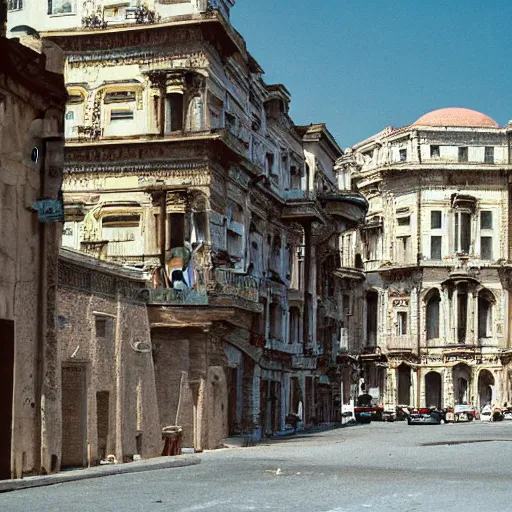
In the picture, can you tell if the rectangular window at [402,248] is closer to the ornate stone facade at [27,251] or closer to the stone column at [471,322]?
the stone column at [471,322]

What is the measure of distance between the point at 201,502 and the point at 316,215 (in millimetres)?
35631

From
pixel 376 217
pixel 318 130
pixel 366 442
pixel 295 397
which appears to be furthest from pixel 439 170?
pixel 366 442

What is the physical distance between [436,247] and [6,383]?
205 feet

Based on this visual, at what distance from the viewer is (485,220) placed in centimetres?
8100

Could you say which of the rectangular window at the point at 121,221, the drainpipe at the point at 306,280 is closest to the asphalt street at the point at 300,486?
the rectangular window at the point at 121,221

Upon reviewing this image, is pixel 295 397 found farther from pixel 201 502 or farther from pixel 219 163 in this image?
pixel 201 502

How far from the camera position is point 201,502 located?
15.6 m

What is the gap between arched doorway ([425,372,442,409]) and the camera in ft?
263

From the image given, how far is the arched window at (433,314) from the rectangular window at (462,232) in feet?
11.2

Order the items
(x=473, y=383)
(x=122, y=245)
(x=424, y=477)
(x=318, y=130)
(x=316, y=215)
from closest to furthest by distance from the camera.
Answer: (x=424, y=477) → (x=122, y=245) → (x=316, y=215) → (x=318, y=130) → (x=473, y=383)

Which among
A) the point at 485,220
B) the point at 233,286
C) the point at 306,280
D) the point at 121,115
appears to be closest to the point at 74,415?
the point at 233,286

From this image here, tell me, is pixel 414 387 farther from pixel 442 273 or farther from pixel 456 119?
pixel 456 119

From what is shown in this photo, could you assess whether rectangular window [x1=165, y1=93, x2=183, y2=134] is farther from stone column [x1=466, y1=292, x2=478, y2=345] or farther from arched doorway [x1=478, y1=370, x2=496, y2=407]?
arched doorway [x1=478, y1=370, x2=496, y2=407]

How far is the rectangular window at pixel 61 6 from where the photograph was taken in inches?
1538
